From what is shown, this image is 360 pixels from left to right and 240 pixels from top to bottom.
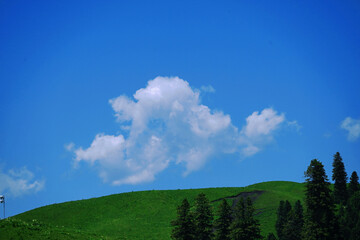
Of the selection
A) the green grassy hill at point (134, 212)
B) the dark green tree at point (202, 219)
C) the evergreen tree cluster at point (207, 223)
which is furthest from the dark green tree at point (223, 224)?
the green grassy hill at point (134, 212)

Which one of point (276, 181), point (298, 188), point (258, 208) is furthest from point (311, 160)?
point (276, 181)

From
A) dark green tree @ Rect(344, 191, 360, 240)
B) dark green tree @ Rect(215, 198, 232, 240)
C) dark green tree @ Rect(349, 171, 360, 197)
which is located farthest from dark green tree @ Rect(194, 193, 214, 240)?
dark green tree @ Rect(349, 171, 360, 197)

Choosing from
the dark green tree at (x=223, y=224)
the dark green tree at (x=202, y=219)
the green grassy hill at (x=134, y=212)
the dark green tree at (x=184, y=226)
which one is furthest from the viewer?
the green grassy hill at (x=134, y=212)

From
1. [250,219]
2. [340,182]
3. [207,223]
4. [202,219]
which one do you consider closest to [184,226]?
[202,219]

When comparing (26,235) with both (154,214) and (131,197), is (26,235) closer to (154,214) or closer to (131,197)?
(154,214)

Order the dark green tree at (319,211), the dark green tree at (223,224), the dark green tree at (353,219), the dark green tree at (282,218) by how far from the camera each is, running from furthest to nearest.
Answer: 1. the dark green tree at (282,218)
2. the dark green tree at (353,219)
3. the dark green tree at (223,224)
4. the dark green tree at (319,211)

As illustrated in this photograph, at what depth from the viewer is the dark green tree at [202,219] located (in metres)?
48.6

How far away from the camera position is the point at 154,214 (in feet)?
289

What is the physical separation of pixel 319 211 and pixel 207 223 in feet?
50.5

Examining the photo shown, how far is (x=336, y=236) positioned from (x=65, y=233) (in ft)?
116

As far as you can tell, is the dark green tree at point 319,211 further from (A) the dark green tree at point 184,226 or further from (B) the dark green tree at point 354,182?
(B) the dark green tree at point 354,182

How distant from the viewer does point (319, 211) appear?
150 ft

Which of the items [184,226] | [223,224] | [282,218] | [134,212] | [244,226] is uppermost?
[134,212]

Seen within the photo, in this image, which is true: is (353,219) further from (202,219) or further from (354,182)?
(354,182)
